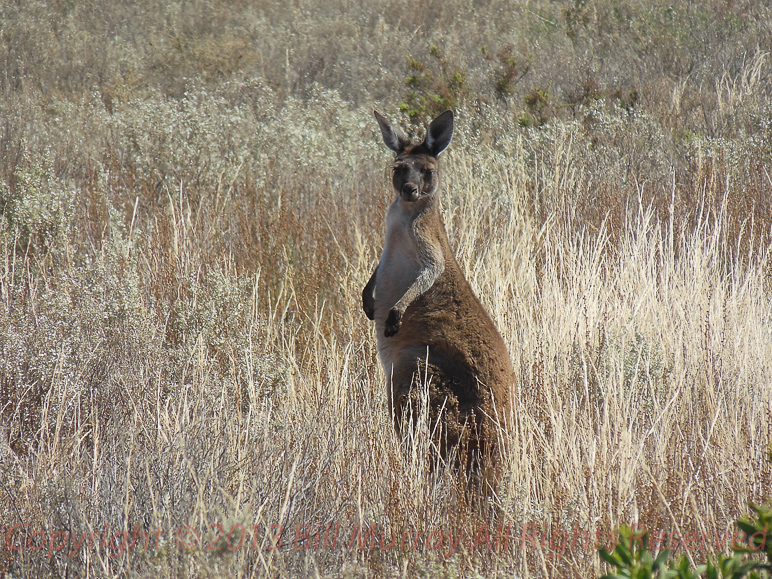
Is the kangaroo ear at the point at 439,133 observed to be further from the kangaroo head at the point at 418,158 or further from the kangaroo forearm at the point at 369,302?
the kangaroo forearm at the point at 369,302

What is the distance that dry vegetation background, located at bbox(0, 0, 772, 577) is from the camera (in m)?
2.79

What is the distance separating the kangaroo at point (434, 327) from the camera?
3365 mm

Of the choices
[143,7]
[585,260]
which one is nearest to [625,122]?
[585,260]

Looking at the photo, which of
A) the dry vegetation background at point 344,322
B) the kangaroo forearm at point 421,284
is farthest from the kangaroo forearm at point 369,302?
the dry vegetation background at point 344,322

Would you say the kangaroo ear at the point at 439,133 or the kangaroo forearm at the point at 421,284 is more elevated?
the kangaroo ear at the point at 439,133

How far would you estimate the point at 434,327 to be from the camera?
3580mm

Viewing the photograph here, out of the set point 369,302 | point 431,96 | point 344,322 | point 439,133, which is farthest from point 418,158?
point 431,96

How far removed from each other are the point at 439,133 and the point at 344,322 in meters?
1.74

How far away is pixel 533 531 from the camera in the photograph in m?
2.86

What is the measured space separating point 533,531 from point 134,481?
62.6 inches

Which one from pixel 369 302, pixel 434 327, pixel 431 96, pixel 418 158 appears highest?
pixel 431 96

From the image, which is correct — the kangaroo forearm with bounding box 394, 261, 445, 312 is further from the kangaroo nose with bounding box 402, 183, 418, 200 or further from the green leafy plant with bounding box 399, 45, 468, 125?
the green leafy plant with bounding box 399, 45, 468, 125

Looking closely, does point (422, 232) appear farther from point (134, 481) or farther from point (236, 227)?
point (236, 227)

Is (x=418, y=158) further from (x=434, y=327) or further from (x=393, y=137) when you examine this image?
(x=434, y=327)
